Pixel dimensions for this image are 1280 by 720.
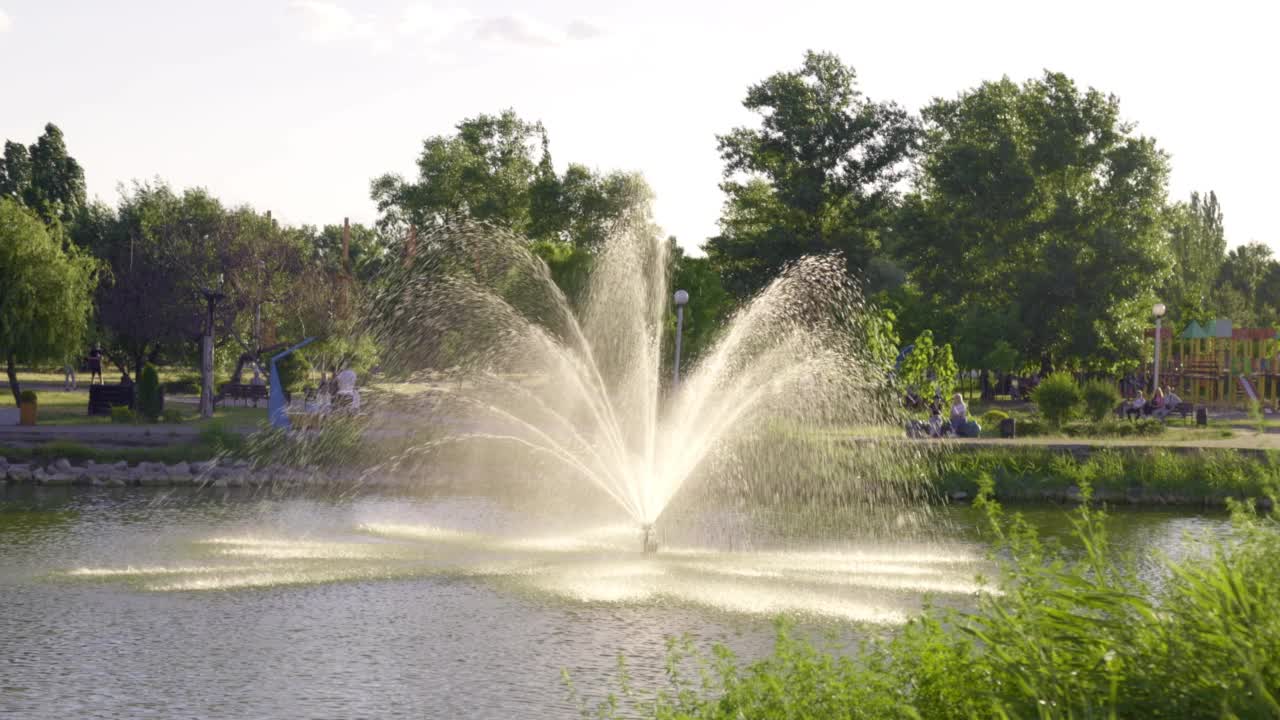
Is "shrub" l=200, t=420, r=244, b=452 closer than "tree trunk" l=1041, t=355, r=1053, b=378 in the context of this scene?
Yes

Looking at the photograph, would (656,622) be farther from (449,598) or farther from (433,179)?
(433,179)

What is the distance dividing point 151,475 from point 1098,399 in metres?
27.5

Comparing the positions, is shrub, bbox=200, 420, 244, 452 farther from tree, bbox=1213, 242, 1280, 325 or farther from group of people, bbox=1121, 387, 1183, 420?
tree, bbox=1213, 242, 1280, 325

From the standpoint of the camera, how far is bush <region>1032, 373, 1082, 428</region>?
40.3 metres

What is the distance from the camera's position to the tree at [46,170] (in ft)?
258

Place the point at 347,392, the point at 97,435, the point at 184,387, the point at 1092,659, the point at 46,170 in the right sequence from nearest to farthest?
the point at 1092,659, the point at 97,435, the point at 347,392, the point at 184,387, the point at 46,170

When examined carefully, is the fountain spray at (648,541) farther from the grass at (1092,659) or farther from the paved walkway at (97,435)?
the paved walkway at (97,435)

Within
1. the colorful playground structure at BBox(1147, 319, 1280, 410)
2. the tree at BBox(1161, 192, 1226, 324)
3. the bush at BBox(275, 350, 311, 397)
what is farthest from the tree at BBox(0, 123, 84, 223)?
the tree at BBox(1161, 192, 1226, 324)

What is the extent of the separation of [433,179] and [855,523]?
6506 cm

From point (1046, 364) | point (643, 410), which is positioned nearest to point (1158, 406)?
point (1046, 364)

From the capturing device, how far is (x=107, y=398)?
40469 millimetres

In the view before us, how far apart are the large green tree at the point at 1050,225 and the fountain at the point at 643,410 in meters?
12.4

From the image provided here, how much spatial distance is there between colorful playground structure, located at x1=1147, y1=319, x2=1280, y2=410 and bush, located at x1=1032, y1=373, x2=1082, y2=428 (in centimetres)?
2269

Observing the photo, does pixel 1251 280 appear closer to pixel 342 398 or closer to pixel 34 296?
pixel 342 398
